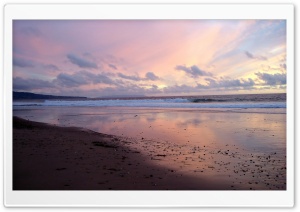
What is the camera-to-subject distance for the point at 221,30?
12.4 ft

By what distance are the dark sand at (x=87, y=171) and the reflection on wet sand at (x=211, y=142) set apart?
13cm

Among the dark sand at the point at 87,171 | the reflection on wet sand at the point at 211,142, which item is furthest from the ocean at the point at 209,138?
the dark sand at the point at 87,171

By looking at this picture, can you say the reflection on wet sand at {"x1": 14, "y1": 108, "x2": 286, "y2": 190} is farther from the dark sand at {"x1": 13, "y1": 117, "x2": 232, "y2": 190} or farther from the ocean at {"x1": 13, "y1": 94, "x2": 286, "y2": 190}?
the dark sand at {"x1": 13, "y1": 117, "x2": 232, "y2": 190}

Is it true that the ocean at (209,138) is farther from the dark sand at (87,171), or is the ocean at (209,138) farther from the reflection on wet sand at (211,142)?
the dark sand at (87,171)

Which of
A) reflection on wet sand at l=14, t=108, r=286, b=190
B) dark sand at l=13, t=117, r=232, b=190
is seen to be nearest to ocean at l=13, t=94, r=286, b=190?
reflection on wet sand at l=14, t=108, r=286, b=190

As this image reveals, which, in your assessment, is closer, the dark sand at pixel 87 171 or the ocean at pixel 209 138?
the dark sand at pixel 87 171

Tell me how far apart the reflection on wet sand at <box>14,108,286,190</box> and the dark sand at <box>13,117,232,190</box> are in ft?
0.41

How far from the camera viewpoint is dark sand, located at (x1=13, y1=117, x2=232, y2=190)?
11.4ft

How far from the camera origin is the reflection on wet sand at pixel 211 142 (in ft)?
11.8
